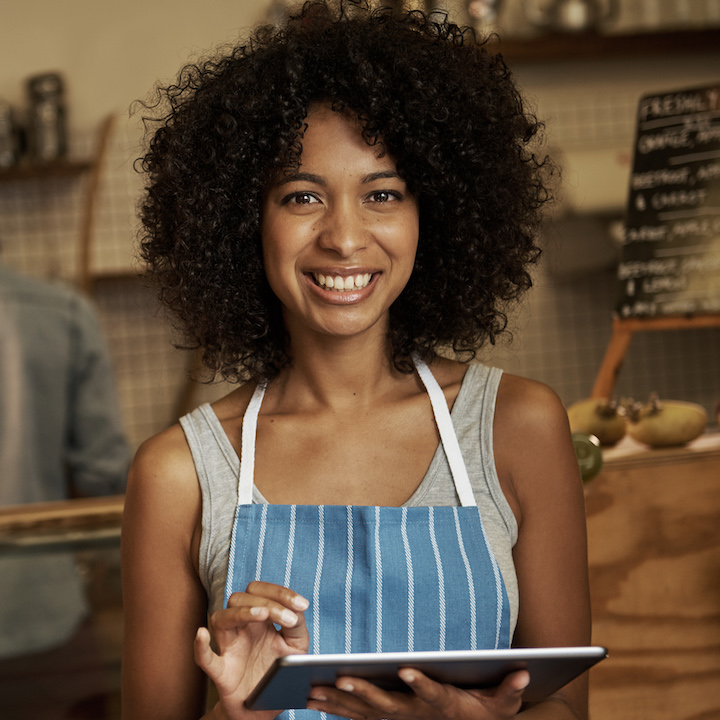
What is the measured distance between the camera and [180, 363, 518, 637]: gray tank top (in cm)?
127

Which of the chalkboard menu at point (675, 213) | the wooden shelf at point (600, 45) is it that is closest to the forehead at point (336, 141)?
the chalkboard menu at point (675, 213)

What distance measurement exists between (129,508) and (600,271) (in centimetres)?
302

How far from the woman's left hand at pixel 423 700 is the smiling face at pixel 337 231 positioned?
46cm

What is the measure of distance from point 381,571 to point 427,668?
0.34 m

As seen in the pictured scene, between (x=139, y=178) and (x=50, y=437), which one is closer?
(x=50, y=437)

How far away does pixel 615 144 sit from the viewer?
4.05m

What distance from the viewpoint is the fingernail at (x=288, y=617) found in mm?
985

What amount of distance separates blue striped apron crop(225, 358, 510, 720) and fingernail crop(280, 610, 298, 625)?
25 centimetres

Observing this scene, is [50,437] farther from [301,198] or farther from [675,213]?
[675,213]

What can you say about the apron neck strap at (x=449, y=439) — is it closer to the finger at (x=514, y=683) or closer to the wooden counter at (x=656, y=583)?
the finger at (x=514, y=683)

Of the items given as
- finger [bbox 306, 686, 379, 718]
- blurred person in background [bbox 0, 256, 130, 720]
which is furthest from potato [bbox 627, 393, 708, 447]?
blurred person in background [bbox 0, 256, 130, 720]

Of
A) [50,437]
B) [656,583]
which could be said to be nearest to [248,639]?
[656,583]

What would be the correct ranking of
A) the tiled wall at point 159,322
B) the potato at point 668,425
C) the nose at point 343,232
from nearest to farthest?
the nose at point 343,232, the potato at point 668,425, the tiled wall at point 159,322

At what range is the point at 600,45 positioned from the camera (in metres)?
3.82
